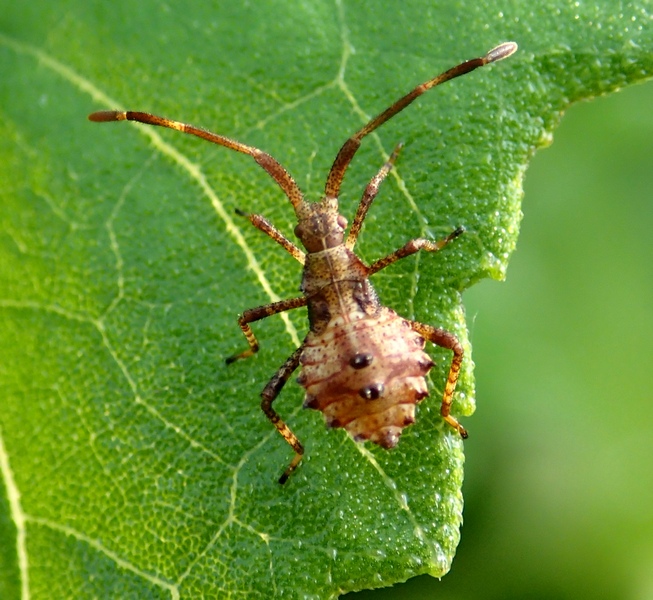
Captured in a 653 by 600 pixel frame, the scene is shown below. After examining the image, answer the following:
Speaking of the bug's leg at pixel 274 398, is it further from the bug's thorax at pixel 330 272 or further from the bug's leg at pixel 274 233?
the bug's leg at pixel 274 233

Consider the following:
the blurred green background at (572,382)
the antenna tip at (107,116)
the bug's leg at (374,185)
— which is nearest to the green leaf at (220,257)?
the bug's leg at (374,185)

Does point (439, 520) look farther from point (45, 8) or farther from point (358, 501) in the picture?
point (45, 8)

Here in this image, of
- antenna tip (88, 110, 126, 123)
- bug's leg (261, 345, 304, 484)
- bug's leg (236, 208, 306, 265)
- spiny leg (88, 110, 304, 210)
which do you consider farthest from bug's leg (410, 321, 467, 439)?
antenna tip (88, 110, 126, 123)

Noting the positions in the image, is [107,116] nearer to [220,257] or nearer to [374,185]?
[220,257]

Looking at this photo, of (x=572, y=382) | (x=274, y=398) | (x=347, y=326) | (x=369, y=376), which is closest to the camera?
(x=369, y=376)

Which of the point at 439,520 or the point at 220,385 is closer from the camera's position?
the point at 439,520

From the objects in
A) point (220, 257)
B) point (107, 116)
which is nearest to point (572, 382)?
point (220, 257)

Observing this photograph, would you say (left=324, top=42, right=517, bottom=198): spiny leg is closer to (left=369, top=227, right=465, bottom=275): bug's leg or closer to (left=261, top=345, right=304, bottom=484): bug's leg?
(left=369, top=227, right=465, bottom=275): bug's leg

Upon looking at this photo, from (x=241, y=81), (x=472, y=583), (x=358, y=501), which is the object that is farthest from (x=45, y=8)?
(x=472, y=583)
